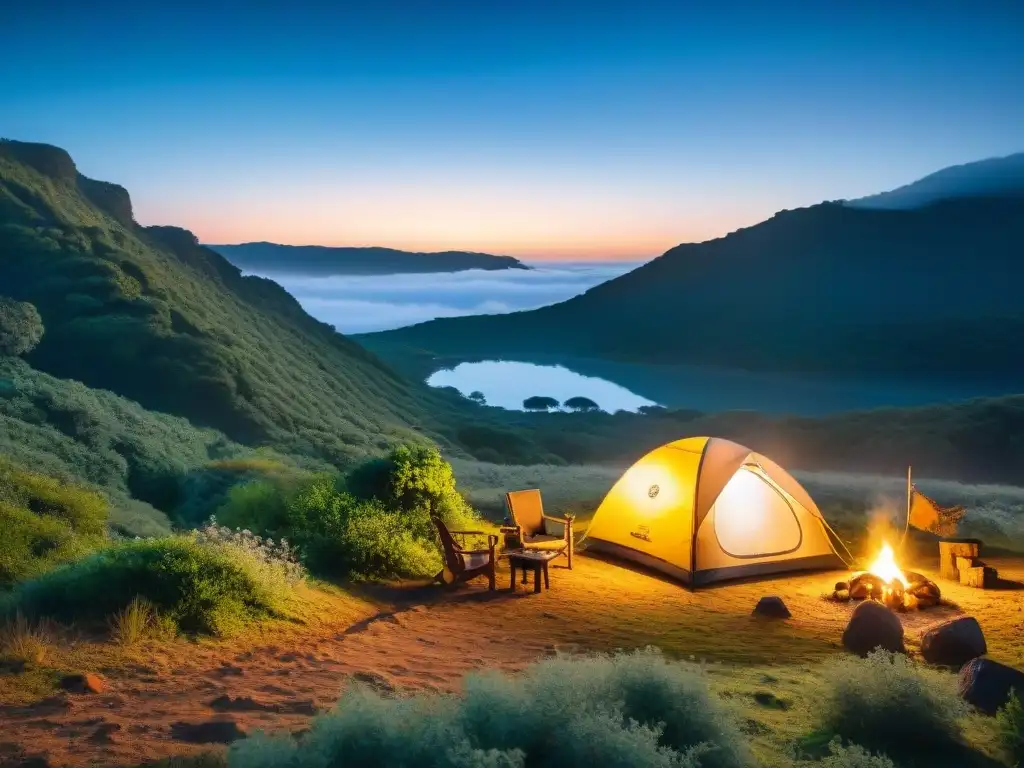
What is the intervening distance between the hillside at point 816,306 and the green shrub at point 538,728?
10979 centimetres

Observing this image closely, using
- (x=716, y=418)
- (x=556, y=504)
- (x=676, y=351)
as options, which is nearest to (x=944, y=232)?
(x=676, y=351)

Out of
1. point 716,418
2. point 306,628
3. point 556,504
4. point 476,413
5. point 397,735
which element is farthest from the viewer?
point 476,413

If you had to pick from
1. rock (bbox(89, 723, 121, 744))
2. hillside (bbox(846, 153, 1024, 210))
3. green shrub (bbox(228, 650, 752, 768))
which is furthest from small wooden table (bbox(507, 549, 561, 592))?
hillside (bbox(846, 153, 1024, 210))

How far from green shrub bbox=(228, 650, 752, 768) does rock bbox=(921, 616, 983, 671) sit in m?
4.29

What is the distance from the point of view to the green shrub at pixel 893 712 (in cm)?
559

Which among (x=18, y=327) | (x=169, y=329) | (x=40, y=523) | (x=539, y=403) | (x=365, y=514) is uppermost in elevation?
(x=169, y=329)

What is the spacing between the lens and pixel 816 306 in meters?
133

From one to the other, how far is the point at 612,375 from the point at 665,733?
117m

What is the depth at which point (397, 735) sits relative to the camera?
4.37 metres

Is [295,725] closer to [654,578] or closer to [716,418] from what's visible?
[654,578]

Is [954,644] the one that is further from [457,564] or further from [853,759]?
[457,564]

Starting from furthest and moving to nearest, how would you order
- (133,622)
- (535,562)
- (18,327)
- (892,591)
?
(18,327) → (535,562) → (892,591) → (133,622)

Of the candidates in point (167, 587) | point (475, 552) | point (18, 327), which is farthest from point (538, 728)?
point (18, 327)

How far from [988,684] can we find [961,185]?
19991 cm
